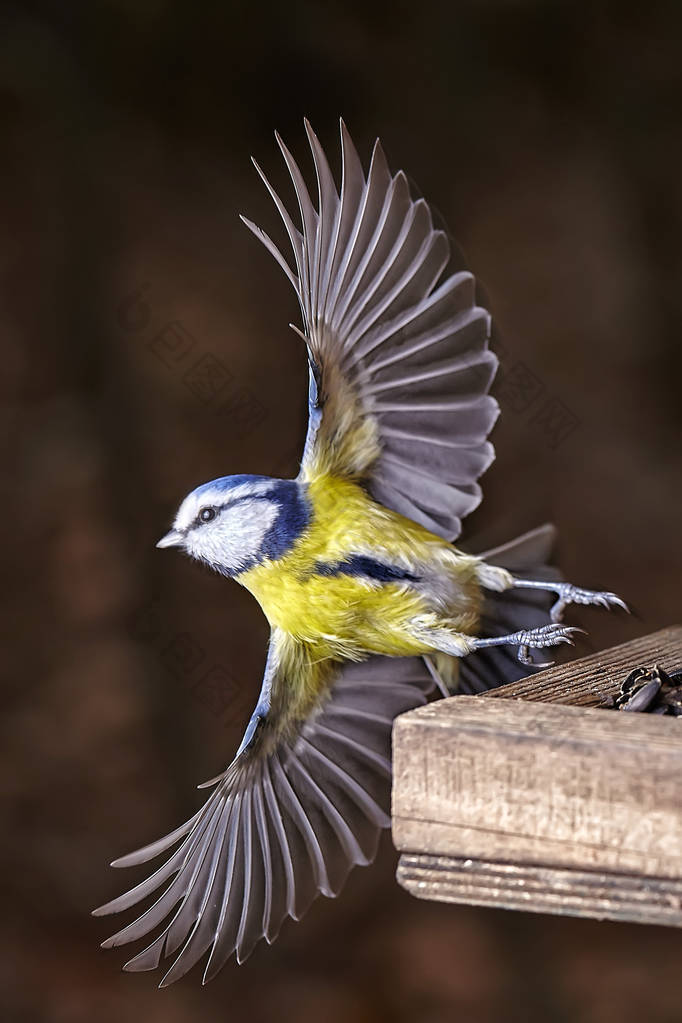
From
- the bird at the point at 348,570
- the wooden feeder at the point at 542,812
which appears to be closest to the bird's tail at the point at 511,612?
the bird at the point at 348,570

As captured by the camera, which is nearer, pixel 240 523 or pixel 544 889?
pixel 544 889

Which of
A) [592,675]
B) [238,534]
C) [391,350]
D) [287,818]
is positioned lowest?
[287,818]

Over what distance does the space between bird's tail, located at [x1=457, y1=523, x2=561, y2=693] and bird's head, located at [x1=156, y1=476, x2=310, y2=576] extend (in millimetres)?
176

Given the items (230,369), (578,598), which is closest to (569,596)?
(578,598)

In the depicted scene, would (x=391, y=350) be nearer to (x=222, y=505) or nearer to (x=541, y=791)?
(x=222, y=505)

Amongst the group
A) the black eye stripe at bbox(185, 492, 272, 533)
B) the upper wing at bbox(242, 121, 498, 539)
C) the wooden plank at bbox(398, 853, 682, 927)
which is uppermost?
the upper wing at bbox(242, 121, 498, 539)

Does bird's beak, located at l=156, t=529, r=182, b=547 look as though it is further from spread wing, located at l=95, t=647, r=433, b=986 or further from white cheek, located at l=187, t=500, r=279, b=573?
spread wing, located at l=95, t=647, r=433, b=986

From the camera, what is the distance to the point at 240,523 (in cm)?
94

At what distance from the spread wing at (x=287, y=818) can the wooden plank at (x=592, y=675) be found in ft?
0.54

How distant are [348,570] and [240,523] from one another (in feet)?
0.27

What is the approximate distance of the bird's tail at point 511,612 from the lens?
104 centimetres

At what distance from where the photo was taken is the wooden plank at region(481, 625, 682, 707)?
0.76 m

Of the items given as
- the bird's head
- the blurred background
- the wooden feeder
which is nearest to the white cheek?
the bird's head

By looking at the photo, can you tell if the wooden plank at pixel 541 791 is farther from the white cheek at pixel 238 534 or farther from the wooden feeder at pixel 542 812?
the white cheek at pixel 238 534
